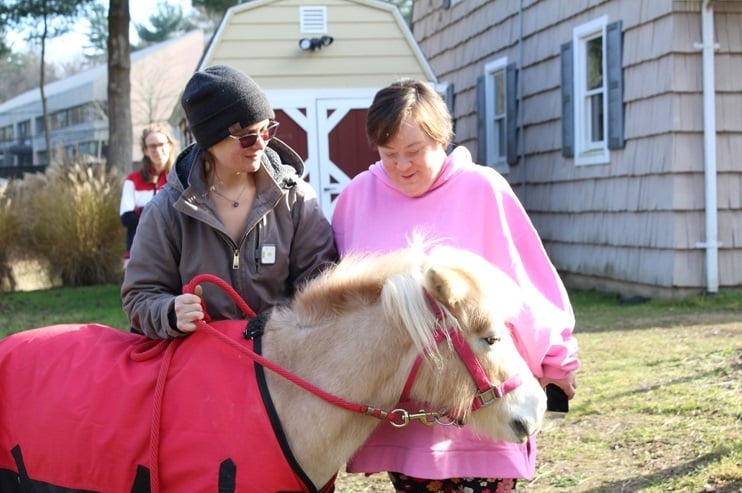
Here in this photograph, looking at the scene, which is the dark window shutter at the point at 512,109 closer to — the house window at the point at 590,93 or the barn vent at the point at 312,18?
the house window at the point at 590,93

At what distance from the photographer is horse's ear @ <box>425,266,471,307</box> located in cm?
238

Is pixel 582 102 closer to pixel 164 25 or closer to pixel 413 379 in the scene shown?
pixel 413 379

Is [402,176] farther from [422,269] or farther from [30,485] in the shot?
[30,485]

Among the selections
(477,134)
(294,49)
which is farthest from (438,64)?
(294,49)

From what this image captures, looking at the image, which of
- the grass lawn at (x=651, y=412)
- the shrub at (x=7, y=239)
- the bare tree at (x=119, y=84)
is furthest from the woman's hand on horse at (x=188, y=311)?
the bare tree at (x=119, y=84)

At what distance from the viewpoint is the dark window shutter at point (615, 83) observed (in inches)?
368

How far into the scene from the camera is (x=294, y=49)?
1098cm

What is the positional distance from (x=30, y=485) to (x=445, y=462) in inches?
52.3

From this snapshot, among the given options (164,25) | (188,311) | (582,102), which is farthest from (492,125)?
(164,25)

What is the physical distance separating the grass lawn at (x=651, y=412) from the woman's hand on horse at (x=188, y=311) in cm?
128

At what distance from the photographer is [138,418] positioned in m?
2.58

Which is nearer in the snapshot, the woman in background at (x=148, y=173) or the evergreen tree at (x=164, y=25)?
the woman in background at (x=148, y=173)

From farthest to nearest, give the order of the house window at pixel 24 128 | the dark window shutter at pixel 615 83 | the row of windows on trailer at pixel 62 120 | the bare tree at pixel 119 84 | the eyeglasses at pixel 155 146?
the house window at pixel 24 128 → the row of windows on trailer at pixel 62 120 → the bare tree at pixel 119 84 → the dark window shutter at pixel 615 83 → the eyeglasses at pixel 155 146

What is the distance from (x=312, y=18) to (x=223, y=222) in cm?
855
